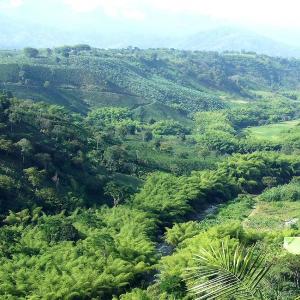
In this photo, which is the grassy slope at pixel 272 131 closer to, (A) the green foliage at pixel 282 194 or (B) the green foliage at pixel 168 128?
(B) the green foliage at pixel 168 128

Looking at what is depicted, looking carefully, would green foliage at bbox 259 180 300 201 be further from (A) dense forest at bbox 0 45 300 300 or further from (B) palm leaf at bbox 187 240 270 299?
(B) palm leaf at bbox 187 240 270 299

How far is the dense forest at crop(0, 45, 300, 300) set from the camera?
25.1 m

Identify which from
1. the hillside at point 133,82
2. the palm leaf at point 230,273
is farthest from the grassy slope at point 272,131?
the palm leaf at point 230,273

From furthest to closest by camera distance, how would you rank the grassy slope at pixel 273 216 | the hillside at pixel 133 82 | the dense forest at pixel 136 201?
the hillside at pixel 133 82, the grassy slope at pixel 273 216, the dense forest at pixel 136 201

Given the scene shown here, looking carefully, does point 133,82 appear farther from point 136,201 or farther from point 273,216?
point 136,201

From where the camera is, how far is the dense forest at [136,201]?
82.4 feet

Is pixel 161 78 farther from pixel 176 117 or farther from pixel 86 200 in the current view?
pixel 86 200

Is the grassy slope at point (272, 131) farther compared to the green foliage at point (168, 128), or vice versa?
the grassy slope at point (272, 131)

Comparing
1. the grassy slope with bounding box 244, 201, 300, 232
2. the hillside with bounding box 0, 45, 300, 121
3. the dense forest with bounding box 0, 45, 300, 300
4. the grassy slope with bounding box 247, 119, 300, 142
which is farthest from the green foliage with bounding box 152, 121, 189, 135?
the grassy slope with bounding box 244, 201, 300, 232

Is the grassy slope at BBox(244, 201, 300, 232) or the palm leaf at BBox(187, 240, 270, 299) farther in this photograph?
the grassy slope at BBox(244, 201, 300, 232)

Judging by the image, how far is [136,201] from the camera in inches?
1784

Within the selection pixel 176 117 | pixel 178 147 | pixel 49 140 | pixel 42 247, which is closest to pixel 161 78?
pixel 176 117

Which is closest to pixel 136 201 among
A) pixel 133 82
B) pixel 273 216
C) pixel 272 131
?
pixel 273 216

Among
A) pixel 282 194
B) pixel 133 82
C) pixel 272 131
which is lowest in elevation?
pixel 272 131
